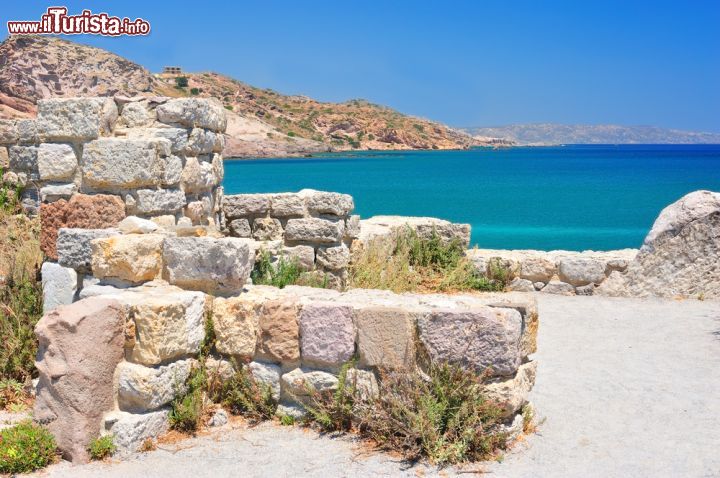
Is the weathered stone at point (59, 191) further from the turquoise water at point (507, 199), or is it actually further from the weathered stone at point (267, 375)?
the turquoise water at point (507, 199)

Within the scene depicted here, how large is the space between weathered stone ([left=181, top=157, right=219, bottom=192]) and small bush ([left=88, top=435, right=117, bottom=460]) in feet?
10.4

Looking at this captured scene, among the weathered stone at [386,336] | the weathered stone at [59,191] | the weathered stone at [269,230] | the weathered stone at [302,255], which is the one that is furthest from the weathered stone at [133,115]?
the weathered stone at [386,336]

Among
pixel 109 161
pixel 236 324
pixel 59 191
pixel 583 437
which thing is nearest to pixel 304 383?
pixel 236 324

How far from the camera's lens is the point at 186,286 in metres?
5.12

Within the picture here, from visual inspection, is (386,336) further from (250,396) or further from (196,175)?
(196,175)

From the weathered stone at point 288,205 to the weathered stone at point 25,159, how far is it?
13.5 ft

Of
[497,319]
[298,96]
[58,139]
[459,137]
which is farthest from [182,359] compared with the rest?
[459,137]

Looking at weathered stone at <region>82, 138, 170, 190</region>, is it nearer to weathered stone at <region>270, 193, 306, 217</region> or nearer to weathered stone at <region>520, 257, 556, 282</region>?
weathered stone at <region>270, 193, 306, 217</region>

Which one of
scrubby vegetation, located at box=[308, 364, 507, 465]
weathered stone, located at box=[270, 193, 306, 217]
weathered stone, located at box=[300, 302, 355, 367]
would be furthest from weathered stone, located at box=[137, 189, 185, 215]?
scrubby vegetation, located at box=[308, 364, 507, 465]

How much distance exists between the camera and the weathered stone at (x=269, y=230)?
8.31 metres

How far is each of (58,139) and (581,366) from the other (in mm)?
5234

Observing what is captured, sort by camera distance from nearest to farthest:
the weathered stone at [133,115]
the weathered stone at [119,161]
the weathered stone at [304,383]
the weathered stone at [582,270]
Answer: the weathered stone at [304,383] < the weathered stone at [119,161] < the weathered stone at [133,115] < the weathered stone at [582,270]

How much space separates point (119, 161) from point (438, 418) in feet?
11.7

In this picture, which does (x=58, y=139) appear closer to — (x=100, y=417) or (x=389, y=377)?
(x=100, y=417)
